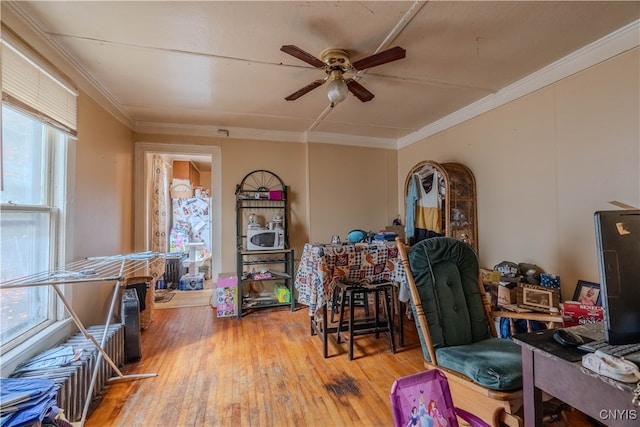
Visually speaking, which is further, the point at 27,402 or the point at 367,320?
the point at 367,320

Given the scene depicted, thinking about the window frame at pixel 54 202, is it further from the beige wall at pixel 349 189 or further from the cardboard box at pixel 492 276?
the cardboard box at pixel 492 276

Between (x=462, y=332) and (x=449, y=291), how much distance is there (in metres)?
0.25

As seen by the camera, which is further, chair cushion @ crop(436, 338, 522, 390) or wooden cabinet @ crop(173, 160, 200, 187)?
wooden cabinet @ crop(173, 160, 200, 187)

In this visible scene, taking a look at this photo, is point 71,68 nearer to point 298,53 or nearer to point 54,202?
point 54,202

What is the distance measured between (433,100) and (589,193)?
170 cm

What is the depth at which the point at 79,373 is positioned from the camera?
179cm

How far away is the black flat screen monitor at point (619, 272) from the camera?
87 centimetres

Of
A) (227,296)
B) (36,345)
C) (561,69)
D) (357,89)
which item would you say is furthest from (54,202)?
(561,69)

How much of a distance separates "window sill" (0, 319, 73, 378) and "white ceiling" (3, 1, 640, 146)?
6.85ft

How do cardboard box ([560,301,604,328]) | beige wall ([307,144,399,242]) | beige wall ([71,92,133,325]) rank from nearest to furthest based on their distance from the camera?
cardboard box ([560,301,604,328])
beige wall ([71,92,133,325])
beige wall ([307,144,399,242])

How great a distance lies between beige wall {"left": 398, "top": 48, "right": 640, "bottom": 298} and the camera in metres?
2.03

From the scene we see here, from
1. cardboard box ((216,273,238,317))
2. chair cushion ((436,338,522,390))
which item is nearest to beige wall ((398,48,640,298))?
chair cushion ((436,338,522,390))

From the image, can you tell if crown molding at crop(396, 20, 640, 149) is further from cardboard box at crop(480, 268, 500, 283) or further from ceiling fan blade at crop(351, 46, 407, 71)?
cardboard box at crop(480, 268, 500, 283)

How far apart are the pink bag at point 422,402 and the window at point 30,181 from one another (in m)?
2.17
